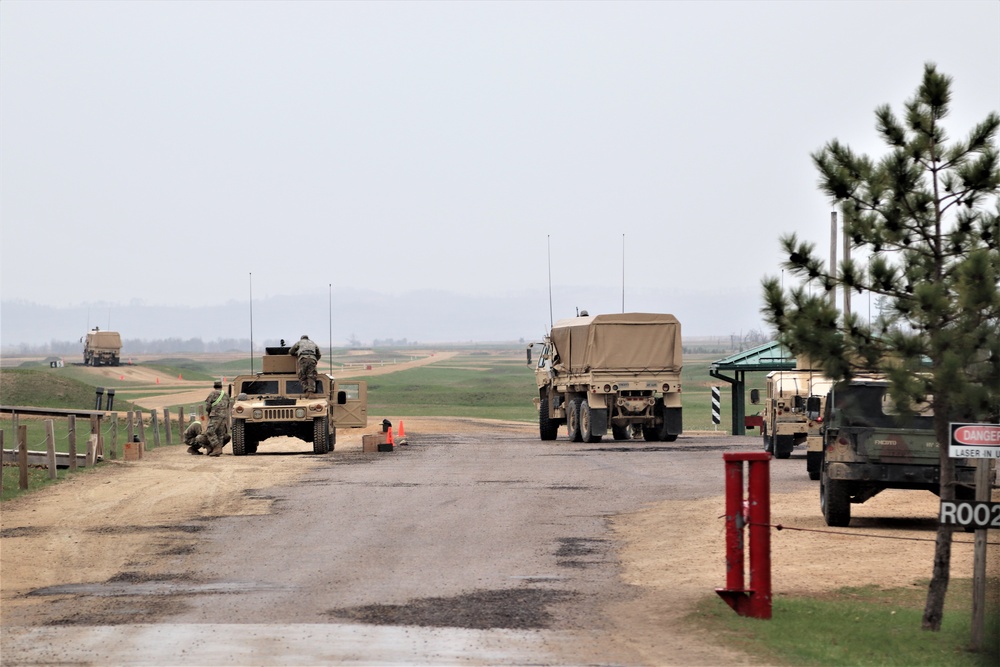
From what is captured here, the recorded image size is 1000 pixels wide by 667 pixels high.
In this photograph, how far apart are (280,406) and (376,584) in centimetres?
1862

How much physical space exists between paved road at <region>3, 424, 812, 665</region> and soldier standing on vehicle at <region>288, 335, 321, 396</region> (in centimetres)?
846

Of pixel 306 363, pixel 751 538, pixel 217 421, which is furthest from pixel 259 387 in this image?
pixel 751 538

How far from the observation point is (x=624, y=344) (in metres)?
35.2

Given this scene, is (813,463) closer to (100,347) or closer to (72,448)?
(72,448)

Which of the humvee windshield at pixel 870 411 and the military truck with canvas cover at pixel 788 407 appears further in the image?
the military truck with canvas cover at pixel 788 407

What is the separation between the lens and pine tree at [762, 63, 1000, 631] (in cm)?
1005

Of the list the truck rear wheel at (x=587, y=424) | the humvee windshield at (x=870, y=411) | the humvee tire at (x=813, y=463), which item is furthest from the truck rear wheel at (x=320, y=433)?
the humvee windshield at (x=870, y=411)

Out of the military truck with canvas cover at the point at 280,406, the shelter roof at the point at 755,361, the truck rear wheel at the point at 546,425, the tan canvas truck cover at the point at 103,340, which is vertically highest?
the tan canvas truck cover at the point at 103,340

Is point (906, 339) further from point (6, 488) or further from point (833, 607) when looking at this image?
point (6, 488)

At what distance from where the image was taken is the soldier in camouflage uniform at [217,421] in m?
30.6

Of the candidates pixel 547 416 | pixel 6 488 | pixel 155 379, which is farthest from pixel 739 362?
pixel 155 379

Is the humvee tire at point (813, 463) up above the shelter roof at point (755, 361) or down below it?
below

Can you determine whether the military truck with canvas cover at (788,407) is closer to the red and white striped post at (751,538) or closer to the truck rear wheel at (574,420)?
the truck rear wheel at (574,420)

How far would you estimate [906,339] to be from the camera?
33.7ft
